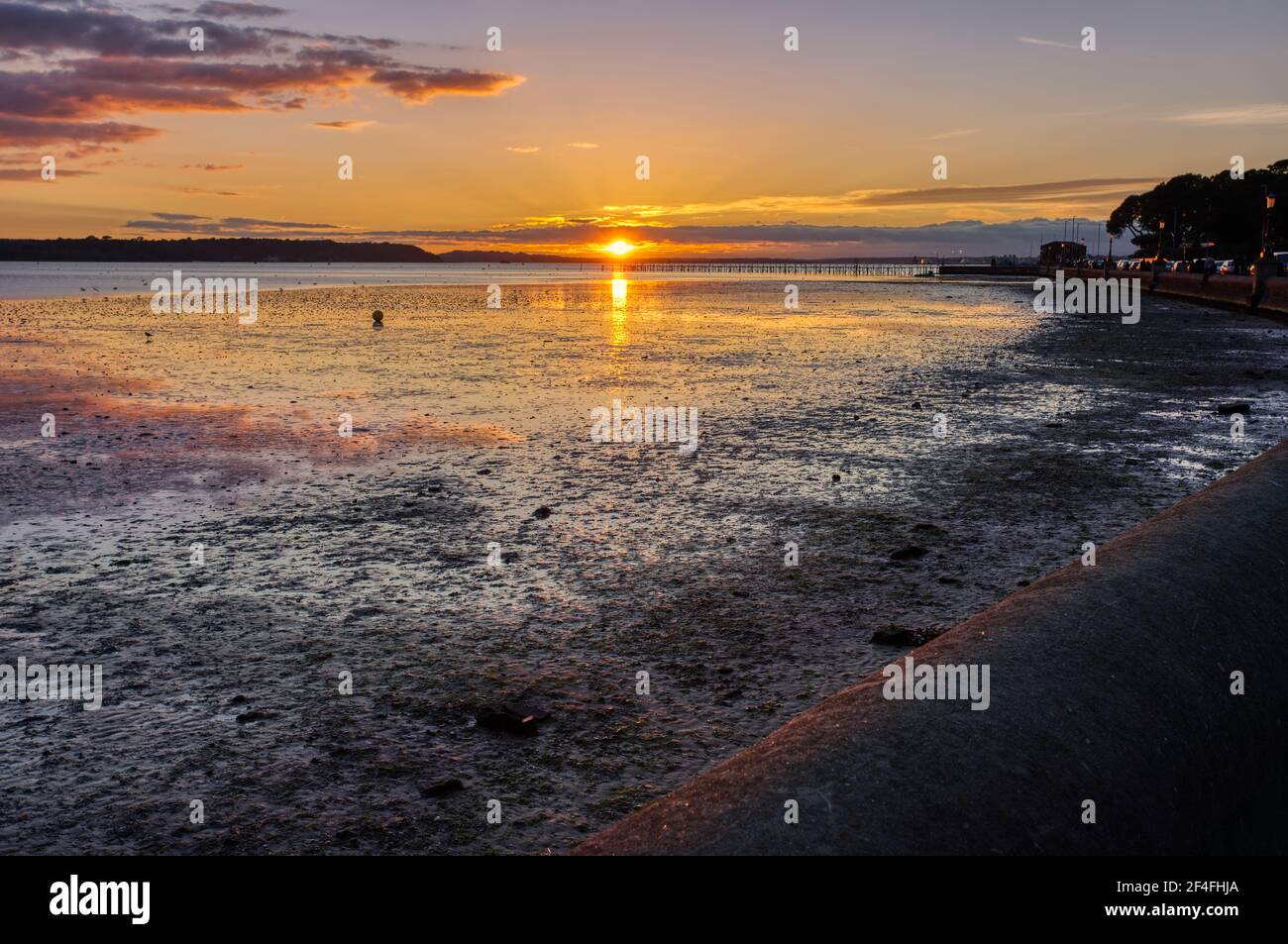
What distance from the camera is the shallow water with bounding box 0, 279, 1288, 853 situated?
396cm

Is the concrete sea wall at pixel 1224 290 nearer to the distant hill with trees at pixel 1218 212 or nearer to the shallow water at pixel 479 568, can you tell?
the shallow water at pixel 479 568

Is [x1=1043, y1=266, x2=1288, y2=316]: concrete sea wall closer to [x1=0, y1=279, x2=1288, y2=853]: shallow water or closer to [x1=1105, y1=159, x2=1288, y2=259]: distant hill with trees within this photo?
[x1=0, y1=279, x2=1288, y2=853]: shallow water

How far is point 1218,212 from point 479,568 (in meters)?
118

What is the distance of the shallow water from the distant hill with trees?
9638cm

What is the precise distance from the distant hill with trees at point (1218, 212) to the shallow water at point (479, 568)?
316 feet

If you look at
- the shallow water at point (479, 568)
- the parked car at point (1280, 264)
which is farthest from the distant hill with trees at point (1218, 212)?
the shallow water at point (479, 568)

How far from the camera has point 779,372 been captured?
1977 centimetres

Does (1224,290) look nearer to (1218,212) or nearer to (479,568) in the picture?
(479,568)

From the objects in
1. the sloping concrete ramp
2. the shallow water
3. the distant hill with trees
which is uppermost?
the distant hill with trees

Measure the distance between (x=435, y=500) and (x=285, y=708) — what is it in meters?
4.25

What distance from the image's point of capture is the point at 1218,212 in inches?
4092

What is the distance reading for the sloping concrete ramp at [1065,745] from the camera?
200 centimetres

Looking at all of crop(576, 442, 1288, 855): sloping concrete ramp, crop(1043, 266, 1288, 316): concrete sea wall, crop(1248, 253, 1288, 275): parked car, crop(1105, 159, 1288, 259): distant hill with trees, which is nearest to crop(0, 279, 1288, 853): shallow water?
crop(576, 442, 1288, 855): sloping concrete ramp

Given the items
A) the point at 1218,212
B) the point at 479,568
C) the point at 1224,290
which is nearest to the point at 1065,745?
the point at 479,568
